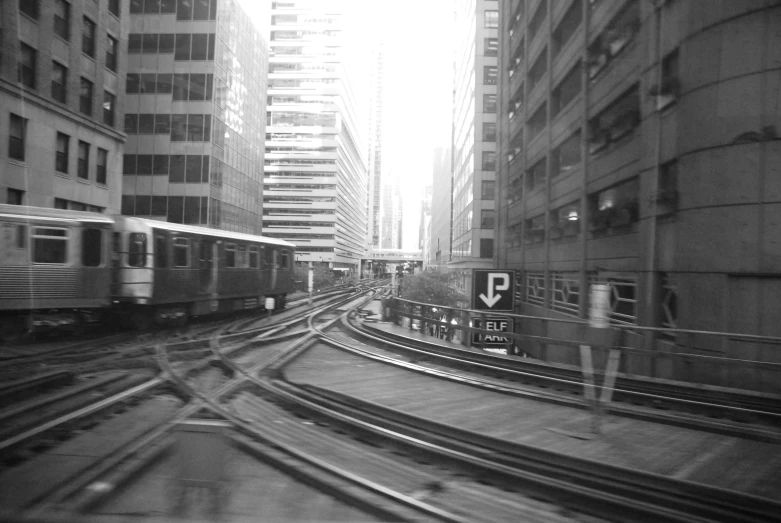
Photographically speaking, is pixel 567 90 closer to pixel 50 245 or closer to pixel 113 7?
pixel 50 245

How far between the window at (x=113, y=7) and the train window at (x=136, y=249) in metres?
14.0

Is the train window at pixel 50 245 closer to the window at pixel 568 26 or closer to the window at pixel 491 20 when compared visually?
the window at pixel 568 26

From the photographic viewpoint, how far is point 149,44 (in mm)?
39688

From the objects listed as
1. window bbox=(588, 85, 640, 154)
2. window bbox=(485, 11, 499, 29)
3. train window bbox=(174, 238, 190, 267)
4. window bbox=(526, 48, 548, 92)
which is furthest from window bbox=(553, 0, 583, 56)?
window bbox=(485, 11, 499, 29)

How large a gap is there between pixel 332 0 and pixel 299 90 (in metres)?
23.2

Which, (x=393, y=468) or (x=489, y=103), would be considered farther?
(x=489, y=103)

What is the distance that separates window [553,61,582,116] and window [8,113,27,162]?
18.4m

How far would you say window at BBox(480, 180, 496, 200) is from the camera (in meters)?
51.0

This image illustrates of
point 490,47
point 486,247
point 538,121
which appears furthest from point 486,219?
point 538,121

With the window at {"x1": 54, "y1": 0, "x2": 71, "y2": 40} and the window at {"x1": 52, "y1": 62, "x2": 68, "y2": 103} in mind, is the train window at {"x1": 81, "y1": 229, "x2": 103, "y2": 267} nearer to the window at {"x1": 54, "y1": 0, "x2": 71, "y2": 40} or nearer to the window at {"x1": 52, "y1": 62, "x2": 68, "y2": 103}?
the window at {"x1": 52, "y1": 62, "x2": 68, "y2": 103}

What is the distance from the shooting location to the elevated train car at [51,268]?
12.2m

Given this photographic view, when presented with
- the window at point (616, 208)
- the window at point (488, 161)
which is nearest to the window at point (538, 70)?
the window at point (616, 208)

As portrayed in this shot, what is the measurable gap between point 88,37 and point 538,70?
830 inches

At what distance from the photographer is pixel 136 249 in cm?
1498
